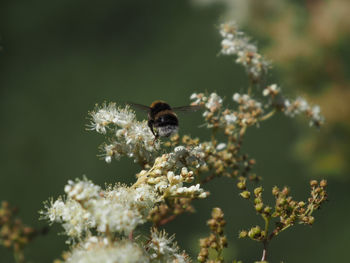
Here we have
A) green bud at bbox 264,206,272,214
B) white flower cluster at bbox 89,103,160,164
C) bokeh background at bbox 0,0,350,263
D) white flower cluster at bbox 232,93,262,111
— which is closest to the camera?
green bud at bbox 264,206,272,214

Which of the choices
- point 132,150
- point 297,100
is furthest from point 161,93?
point 132,150

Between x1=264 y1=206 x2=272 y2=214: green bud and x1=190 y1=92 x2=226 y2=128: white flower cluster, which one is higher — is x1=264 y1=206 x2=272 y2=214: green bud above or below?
below

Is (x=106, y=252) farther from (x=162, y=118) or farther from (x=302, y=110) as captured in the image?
(x=302, y=110)

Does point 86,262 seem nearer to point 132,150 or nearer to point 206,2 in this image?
point 132,150

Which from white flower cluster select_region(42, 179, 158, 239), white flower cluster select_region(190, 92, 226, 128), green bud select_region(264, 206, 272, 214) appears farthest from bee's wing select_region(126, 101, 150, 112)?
green bud select_region(264, 206, 272, 214)

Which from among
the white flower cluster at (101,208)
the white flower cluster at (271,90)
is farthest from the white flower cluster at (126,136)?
the white flower cluster at (271,90)

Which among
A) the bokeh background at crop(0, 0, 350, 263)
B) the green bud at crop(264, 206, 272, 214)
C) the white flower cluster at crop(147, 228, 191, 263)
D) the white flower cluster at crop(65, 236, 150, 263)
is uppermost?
the bokeh background at crop(0, 0, 350, 263)

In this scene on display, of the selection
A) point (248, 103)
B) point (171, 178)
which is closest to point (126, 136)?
point (171, 178)

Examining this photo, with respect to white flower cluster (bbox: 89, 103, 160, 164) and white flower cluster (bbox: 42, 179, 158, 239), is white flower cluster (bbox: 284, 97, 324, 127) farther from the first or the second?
white flower cluster (bbox: 42, 179, 158, 239)
